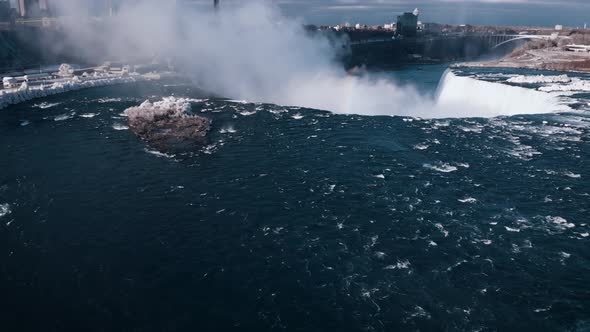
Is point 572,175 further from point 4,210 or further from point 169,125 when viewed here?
point 4,210

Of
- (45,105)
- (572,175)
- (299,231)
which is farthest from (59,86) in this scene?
(572,175)

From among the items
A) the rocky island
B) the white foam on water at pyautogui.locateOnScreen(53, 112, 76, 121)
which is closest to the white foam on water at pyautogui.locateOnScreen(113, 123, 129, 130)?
the rocky island

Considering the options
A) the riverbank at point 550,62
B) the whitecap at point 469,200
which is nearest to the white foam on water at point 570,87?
the riverbank at point 550,62

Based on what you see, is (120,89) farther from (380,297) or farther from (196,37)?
(380,297)

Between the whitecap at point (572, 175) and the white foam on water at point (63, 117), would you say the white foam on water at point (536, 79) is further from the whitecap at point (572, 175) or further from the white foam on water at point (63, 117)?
the white foam on water at point (63, 117)

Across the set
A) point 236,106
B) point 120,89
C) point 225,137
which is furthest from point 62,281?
point 120,89
